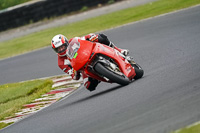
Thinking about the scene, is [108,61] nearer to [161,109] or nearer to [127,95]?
[127,95]

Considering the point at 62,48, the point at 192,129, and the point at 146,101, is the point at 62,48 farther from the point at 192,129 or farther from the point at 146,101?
the point at 192,129

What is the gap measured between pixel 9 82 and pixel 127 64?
6469 millimetres

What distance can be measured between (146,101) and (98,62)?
6.05 ft

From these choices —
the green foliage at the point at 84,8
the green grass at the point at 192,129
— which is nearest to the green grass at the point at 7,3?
the green foliage at the point at 84,8

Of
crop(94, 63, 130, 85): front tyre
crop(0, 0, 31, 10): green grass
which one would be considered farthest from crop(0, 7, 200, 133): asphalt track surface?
crop(0, 0, 31, 10): green grass

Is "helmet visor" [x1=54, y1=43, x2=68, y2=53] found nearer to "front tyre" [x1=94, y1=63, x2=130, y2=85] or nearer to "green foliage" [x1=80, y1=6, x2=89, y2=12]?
"front tyre" [x1=94, y1=63, x2=130, y2=85]

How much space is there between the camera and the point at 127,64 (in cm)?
929

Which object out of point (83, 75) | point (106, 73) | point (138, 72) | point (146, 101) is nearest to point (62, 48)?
point (83, 75)

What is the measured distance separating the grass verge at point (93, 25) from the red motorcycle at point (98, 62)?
1017 centimetres

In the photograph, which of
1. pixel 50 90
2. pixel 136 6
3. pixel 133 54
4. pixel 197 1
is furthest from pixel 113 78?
pixel 136 6

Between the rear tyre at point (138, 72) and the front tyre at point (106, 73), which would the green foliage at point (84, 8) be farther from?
the front tyre at point (106, 73)

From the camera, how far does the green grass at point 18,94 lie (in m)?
10.7

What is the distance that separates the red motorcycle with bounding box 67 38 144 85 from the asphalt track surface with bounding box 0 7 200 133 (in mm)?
261

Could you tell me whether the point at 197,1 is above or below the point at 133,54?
below
